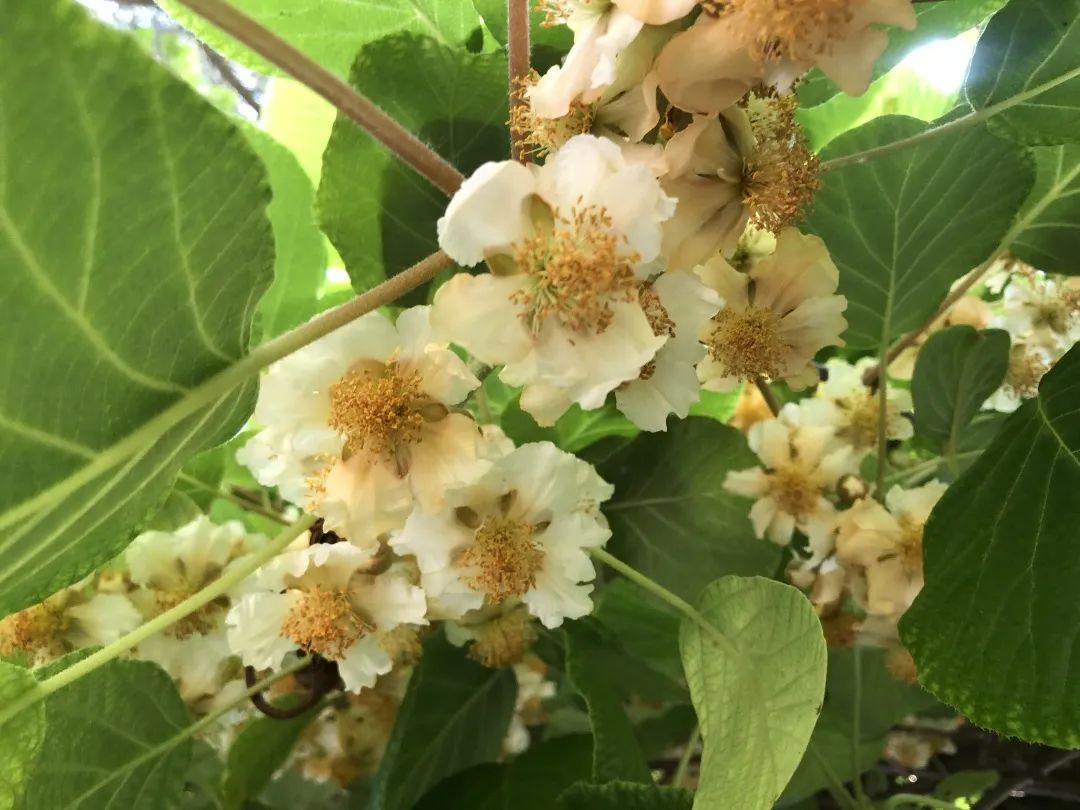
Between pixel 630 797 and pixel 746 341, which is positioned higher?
pixel 746 341

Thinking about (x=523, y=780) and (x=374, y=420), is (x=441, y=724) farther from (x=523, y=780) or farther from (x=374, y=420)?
(x=374, y=420)

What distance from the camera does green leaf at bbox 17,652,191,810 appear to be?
429 mm

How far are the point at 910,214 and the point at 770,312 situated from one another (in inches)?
5.8

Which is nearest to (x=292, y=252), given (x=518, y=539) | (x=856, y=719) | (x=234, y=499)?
(x=234, y=499)

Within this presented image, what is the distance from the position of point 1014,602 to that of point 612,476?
0.75ft

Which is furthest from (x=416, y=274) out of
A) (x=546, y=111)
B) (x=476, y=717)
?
(x=476, y=717)

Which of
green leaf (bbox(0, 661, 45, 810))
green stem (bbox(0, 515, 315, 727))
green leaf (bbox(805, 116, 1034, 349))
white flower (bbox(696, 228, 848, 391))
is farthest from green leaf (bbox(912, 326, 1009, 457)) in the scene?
green leaf (bbox(0, 661, 45, 810))

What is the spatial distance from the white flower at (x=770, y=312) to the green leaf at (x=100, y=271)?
20 centimetres

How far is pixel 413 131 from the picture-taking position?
16.2 inches

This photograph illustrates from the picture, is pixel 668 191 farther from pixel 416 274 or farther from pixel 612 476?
pixel 612 476

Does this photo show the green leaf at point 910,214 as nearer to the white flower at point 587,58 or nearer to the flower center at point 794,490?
the flower center at point 794,490

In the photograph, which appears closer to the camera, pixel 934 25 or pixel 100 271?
pixel 100 271

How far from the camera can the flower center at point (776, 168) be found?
31 centimetres

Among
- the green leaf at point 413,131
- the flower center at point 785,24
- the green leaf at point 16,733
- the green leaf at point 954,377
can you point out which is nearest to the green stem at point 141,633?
the green leaf at point 16,733
